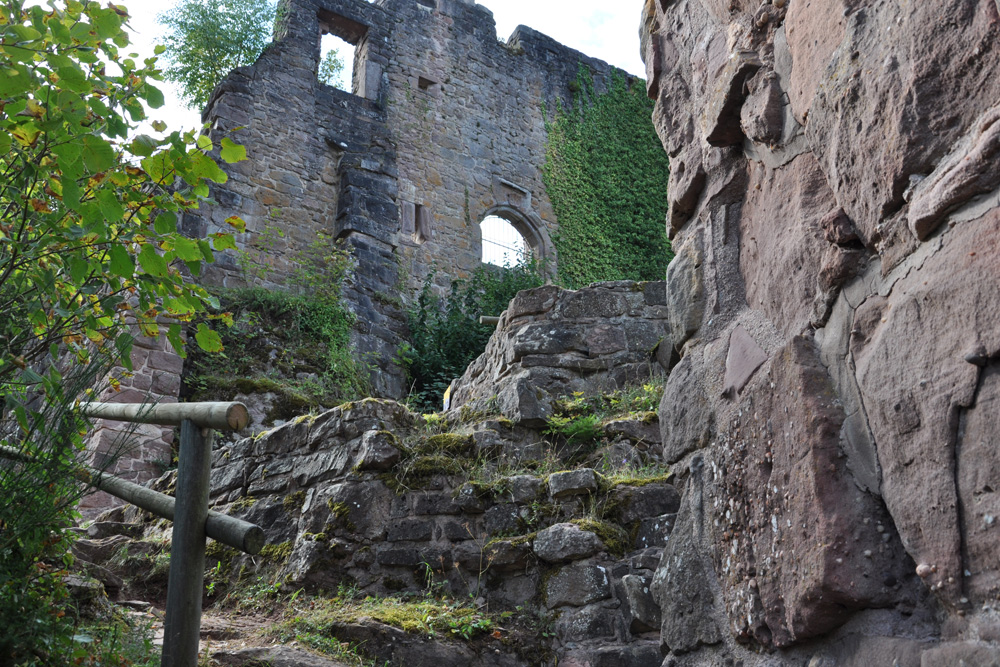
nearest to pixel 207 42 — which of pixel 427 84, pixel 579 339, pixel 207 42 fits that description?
pixel 207 42

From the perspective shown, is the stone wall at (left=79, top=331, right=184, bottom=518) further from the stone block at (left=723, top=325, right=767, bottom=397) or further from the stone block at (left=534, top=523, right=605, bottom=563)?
the stone block at (left=723, top=325, right=767, bottom=397)

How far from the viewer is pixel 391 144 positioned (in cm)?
1270

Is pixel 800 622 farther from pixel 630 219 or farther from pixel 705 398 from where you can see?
pixel 630 219

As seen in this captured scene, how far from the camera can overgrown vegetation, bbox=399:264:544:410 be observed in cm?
1076

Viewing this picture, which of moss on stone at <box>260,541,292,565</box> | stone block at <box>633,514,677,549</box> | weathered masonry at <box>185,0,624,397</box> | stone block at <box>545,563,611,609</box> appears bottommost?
stone block at <box>545,563,611,609</box>

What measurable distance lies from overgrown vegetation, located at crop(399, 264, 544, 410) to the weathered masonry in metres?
0.30

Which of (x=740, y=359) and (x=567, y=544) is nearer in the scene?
(x=740, y=359)

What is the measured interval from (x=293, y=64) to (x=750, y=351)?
12262 millimetres

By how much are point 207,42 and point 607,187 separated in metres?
7.47

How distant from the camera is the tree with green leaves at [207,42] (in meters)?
15.0

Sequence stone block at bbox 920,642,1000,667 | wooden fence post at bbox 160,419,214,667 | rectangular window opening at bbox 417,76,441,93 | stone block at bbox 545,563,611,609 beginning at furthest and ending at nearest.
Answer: rectangular window opening at bbox 417,76,441,93 < stone block at bbox 545,563,611,609 < wooden fence post at bbox 160,419,214,667 < stone block at bbox 920,642,1000,667

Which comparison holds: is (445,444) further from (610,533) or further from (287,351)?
(287,351)

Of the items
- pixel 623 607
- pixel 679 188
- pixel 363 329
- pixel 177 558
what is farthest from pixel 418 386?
pixel 679 188

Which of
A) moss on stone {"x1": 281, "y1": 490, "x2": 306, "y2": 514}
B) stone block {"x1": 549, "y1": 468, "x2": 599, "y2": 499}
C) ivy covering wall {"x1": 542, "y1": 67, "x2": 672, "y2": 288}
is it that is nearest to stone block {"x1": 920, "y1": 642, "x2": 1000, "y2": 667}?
stone block {"x1": 549, "y1": 468, "x2": 599, "y2": 499}
